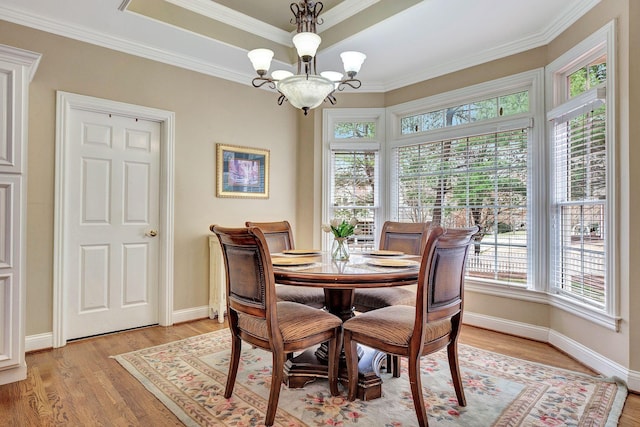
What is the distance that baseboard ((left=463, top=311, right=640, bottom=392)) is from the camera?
7.64 ft

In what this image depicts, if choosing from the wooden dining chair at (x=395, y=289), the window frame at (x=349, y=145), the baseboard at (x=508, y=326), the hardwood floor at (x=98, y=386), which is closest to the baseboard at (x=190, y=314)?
the hardwood floor at (x=98, y=386)

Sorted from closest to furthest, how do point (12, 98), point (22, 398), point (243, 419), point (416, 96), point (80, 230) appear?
point (243, 419) < point (22, 398) < point (12, 98) < point (80, 230) < point (416, 96)

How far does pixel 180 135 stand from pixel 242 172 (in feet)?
2.48

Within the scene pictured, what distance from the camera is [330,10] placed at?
3.25 meters

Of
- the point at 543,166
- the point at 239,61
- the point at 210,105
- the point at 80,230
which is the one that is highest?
the point at 239,61

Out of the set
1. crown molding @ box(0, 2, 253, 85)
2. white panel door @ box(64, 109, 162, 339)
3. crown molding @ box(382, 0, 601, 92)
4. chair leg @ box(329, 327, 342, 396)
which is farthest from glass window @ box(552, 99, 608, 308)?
white panel door @ box(64, 109, 162, 339)

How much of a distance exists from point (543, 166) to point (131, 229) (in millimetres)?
3708

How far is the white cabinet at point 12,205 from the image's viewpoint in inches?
90.2

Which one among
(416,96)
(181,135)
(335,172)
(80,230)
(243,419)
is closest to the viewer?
(243,419)

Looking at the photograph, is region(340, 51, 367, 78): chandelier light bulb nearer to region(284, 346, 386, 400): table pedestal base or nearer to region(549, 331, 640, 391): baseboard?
region(284, 346, 386, 400): table pedestal base

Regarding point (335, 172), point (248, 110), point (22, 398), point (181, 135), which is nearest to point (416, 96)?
point (335, 172)

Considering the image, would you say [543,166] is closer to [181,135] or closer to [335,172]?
[335,172]

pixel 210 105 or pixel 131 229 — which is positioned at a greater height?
pixel 210 105

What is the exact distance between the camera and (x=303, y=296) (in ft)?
9.04
